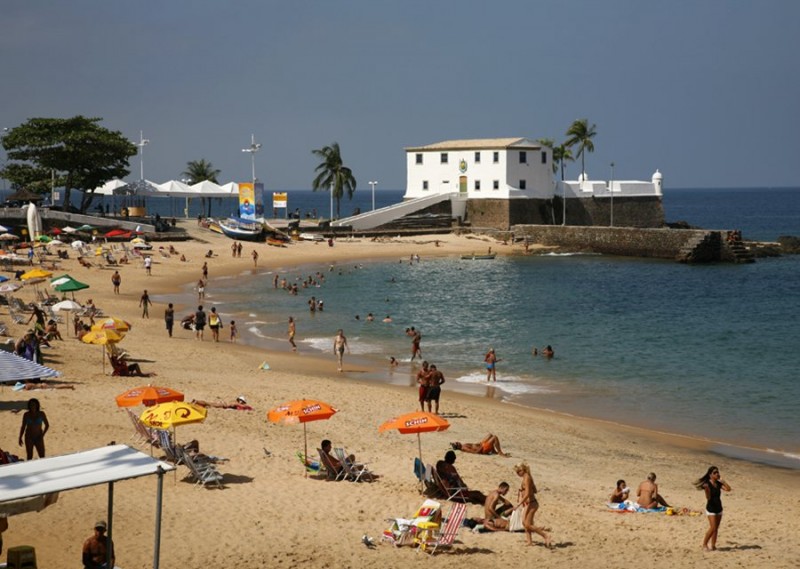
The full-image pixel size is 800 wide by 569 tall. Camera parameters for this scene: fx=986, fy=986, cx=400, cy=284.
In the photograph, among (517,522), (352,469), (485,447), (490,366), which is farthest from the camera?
(490,366)

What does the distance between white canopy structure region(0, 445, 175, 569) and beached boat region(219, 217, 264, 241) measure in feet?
193

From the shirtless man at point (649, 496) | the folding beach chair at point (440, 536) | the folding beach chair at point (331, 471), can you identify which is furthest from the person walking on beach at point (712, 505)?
the folding beach chair at point (331, 471)

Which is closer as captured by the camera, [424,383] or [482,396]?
[424,383]

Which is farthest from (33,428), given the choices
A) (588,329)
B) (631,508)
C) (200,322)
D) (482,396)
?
(588,329)

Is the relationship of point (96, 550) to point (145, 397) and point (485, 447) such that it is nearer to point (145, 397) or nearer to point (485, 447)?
point (145, 397)

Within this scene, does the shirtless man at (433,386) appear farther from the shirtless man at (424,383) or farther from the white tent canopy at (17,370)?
the white tent canopy at (17,370)

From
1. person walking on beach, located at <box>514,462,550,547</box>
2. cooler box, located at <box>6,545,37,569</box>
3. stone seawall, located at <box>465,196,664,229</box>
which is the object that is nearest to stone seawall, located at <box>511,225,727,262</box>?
stone seawall, located at <box>465,196,664,229</box>

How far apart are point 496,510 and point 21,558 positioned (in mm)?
6513

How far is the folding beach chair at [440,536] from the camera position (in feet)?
41.9

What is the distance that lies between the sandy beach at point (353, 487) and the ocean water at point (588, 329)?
9.57 ft

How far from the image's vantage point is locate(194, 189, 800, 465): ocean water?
84.7 ft

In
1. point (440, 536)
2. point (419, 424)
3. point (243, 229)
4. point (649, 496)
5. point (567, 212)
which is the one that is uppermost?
point (567, 212)

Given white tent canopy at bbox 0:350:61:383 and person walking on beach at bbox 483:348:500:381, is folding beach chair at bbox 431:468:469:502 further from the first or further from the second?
person walking on beach at bbox 483:348:500:381

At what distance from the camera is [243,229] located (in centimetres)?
6894
